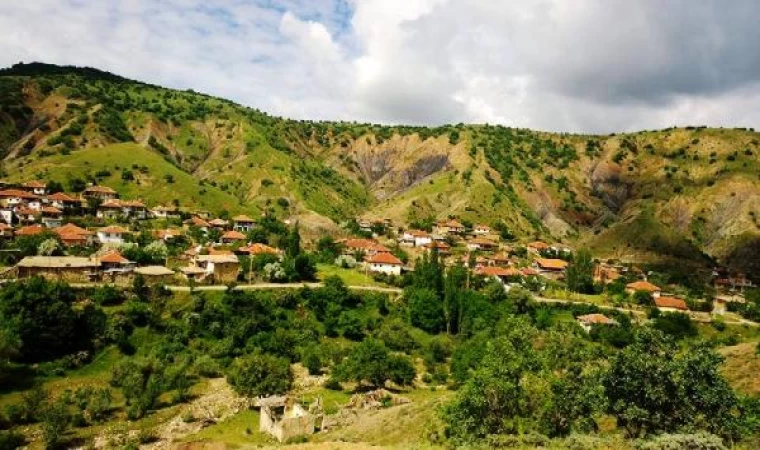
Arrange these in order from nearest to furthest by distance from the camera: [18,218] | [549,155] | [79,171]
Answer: [18,218], [79,171], [549,155]

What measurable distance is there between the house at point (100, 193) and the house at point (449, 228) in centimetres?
6934

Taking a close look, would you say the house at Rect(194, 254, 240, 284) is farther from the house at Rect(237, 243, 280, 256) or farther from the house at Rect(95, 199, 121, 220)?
the house at Rect(95, 199, 121, 220)

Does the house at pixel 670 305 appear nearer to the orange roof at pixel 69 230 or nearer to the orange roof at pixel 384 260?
the orange roof at pixel 384 260

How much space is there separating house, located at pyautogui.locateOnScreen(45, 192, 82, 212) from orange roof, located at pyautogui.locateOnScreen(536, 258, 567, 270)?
8625 cm

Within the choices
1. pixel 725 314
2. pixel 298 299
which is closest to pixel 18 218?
pixel 298 299

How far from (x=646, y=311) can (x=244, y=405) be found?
60548mm

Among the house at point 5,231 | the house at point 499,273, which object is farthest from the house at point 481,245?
the house at point 5,231

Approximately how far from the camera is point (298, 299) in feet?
253

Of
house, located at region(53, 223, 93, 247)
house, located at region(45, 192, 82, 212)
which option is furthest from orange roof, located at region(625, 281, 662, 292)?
house, located at region(45, 192, 82, 212)

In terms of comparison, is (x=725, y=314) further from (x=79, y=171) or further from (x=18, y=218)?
(x=79, y=171)

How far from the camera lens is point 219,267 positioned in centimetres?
8019

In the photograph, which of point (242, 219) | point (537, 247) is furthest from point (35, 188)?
point (537, 247)

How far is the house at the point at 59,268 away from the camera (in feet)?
223

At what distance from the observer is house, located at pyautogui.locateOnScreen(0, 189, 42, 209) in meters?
94.7
